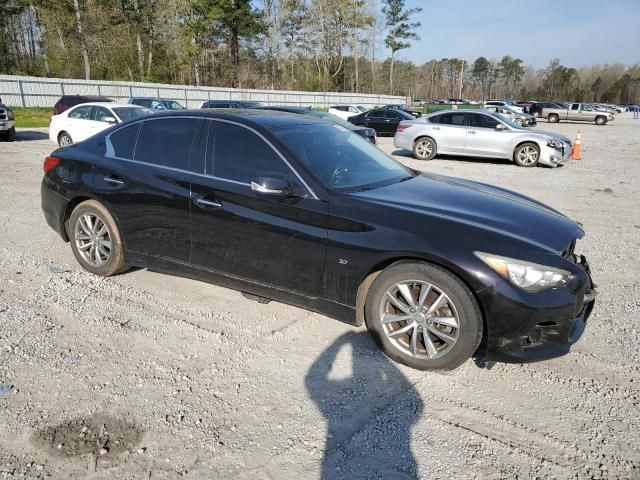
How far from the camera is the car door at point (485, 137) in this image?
14141 mm

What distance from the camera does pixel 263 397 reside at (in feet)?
9.76

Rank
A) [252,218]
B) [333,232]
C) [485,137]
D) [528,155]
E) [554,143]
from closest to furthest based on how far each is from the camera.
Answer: [333,232] → [252,218] → [554,143] → [528,155] → [485,137]

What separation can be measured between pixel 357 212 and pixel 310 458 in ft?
5.37

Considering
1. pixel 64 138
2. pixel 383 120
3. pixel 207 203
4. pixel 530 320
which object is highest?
pixel 207 203

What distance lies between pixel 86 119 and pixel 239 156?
11.7m

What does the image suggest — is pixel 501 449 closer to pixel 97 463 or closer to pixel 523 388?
pixel 523 388

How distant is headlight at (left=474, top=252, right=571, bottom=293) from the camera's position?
9.71 feet

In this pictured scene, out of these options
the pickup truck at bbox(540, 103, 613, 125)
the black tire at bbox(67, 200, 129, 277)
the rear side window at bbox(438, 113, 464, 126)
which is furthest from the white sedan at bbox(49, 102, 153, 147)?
the pickup truck at bbox(540, 103, 613, 125)

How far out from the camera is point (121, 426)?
8.77ft

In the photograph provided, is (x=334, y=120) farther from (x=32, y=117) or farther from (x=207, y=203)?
(x=32, y=117)

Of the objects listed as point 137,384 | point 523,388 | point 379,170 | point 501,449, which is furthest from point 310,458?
point 379,170

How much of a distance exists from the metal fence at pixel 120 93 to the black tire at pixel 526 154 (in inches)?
1149

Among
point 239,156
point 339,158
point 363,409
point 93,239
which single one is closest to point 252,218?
point 239,156

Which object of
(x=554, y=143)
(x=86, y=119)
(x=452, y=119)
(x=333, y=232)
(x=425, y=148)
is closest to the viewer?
(x=333, y=232)
